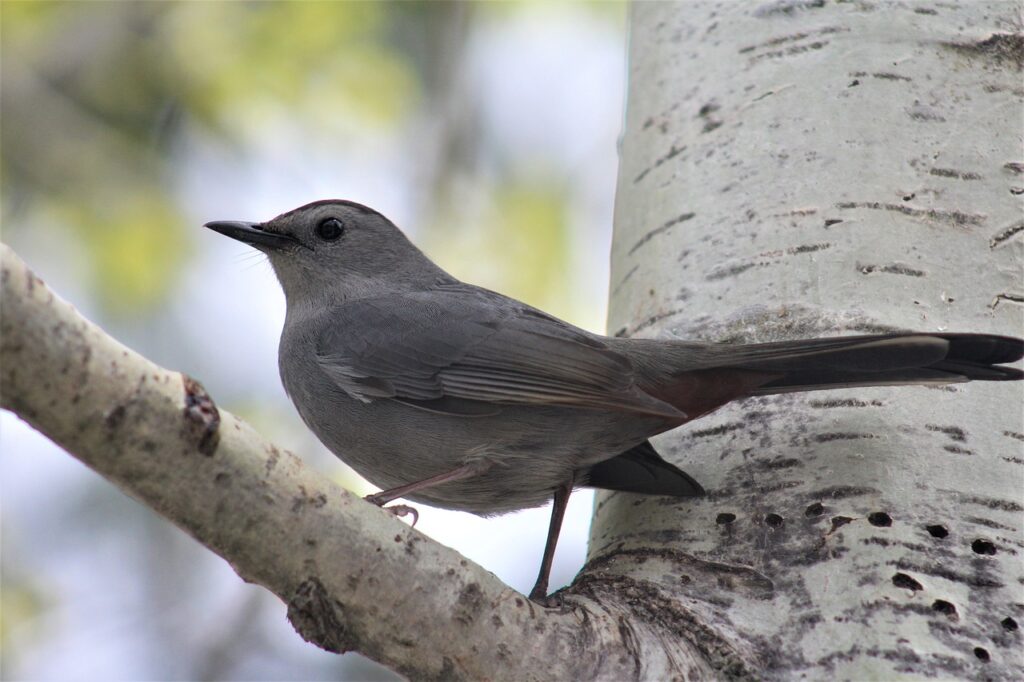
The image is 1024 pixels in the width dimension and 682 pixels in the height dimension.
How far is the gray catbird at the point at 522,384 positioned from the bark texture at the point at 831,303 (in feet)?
0.32

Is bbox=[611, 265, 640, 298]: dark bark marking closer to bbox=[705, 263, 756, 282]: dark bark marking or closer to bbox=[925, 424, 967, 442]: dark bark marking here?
bbox=[705, 263, 756, 282]: dark bark marking

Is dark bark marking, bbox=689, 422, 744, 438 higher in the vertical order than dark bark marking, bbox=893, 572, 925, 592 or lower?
higher

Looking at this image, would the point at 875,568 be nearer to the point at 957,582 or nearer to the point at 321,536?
the point at 957,582

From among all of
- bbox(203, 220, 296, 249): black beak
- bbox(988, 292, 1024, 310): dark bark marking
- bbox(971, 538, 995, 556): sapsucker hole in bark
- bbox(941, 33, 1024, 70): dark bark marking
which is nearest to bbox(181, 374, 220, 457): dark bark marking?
bbox(971, 538, 995, 556): sapsucker hole in bark

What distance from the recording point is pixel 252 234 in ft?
15.0

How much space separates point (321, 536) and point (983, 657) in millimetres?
1482

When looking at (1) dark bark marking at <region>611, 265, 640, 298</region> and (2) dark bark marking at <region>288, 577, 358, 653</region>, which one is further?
(1) dark bark marking at <region>611, 265, 640, 298</region>

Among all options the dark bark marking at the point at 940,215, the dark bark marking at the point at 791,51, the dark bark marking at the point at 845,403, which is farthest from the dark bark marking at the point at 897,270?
the dark bark marking at the point at 791,51

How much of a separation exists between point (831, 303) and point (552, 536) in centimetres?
113

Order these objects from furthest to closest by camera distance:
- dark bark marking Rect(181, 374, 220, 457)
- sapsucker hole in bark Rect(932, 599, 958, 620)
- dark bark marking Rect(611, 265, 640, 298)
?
dark bark marking Rect(611, 265, 640, 298)
sapsucker hole in bark Rect(932, 599, 958, 620)
dark bark marking Rect(181, 374, 220, 457)

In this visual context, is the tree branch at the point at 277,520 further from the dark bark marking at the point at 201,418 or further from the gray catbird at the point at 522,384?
the gray catbird at the point at 522,384

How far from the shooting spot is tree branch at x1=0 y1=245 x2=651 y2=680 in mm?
1949

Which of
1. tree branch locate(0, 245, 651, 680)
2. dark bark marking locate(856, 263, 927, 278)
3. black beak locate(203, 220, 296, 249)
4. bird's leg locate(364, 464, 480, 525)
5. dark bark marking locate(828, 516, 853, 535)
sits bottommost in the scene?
tree branch locate(0, 245, 651, 680)

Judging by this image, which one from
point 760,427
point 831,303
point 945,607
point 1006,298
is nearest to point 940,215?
point 1006,298
